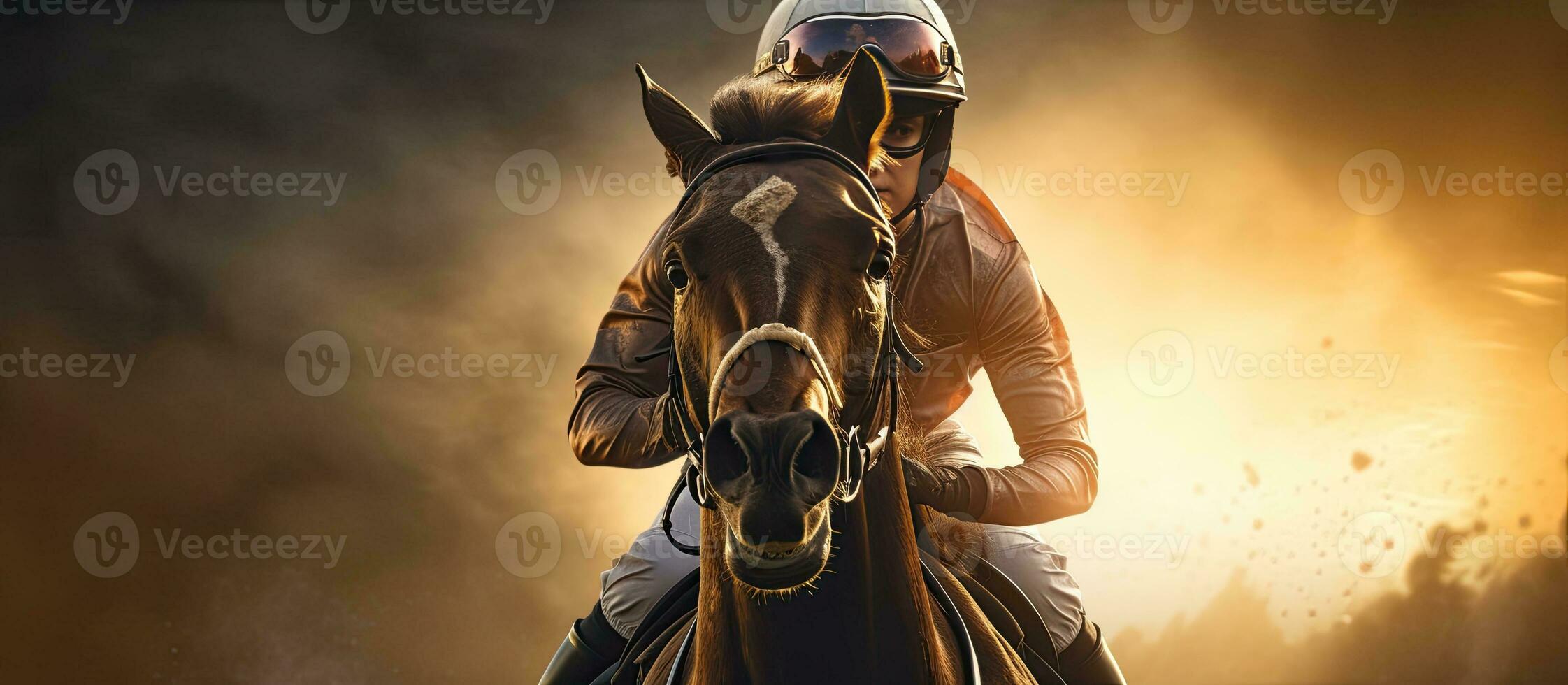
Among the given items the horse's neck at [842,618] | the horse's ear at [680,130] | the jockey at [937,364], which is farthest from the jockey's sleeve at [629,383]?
the horse's neck at [842,618]

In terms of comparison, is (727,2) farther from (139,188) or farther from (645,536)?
(645,536)

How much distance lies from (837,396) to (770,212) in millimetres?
255

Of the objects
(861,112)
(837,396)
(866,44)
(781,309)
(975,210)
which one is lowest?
(837,396)

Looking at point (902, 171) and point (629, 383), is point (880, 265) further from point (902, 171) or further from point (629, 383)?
point (902, 171)

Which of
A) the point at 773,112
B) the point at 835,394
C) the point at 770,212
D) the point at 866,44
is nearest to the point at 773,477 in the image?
the point at 835,394

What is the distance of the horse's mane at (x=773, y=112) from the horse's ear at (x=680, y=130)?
0.12 ft

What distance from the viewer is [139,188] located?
19.1ft

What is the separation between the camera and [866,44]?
284 cm

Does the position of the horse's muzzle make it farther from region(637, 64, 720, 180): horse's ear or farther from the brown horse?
region(637, 64, 720, 180): horse's ear

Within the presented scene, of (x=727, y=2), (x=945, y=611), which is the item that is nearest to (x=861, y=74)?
(x=945, y=611)

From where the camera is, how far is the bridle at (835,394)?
3.99 feet

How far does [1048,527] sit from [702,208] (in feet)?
16.5

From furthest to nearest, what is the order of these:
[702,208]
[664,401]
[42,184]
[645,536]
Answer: [42,184]
[645,536]
[664,401]
[702,208]

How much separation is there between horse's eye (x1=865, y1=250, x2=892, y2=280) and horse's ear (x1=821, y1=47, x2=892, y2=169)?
0.23m
